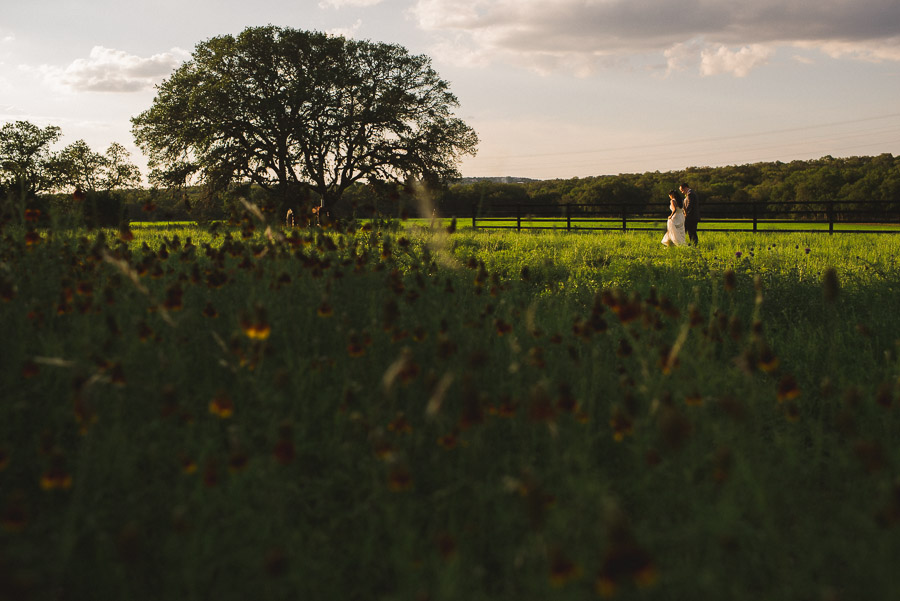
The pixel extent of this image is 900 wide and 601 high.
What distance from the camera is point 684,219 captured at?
15617mm

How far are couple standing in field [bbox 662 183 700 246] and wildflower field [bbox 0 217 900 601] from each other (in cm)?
1085

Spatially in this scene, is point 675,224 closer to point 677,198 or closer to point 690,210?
point 690,210

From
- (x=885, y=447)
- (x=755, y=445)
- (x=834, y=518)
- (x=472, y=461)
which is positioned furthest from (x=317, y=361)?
(x=885, y=447)

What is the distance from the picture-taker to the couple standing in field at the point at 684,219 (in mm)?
15305

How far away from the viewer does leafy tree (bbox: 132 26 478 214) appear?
27.5 metres

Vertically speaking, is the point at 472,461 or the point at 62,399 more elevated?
the point at 62,399

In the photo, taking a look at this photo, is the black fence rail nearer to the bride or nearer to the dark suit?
the bride

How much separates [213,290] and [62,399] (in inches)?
53.7

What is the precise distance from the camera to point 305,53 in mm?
28844

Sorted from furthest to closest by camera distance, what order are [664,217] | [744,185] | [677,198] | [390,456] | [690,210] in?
[744,185] < [664,217] < [677,198] < [690,210] < [390,456]

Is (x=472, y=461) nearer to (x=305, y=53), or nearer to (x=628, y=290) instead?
(x=628, y=290)

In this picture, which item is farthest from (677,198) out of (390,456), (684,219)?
(390,456)

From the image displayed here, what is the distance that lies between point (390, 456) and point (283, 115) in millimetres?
28019

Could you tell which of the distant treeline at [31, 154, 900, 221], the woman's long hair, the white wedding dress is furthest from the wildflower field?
the distant treeline at [31, 154, 900, 221]
